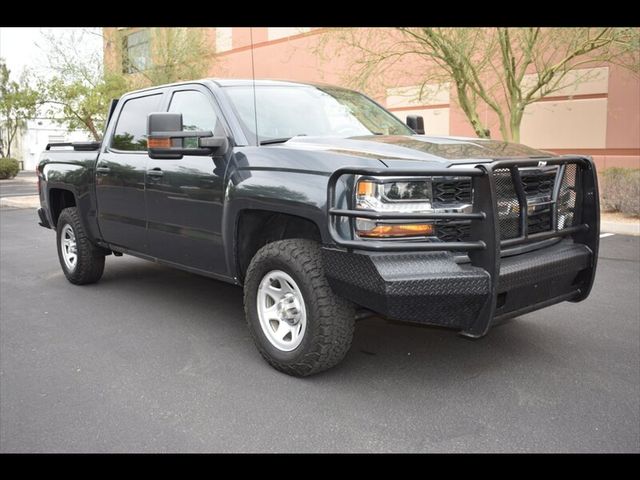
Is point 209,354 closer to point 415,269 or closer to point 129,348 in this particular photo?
point 129,348

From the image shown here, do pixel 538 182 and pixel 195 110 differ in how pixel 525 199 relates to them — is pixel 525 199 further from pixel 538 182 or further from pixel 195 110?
pixel 195 110

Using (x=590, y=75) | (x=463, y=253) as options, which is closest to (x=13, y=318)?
(x=463, y=253)

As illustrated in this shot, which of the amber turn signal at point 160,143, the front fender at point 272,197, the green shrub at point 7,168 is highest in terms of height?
the amber turn signal at point 160,143

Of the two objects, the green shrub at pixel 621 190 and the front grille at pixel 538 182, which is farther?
the green shrub at pixel 621 190

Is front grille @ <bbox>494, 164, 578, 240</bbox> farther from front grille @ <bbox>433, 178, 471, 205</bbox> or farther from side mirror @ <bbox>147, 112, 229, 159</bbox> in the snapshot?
side mirror @ <bbox>147, 112, 229, 159</bbox>

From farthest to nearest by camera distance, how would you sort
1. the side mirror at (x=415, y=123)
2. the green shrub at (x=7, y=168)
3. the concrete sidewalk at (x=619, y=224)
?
the green shrub at (x=7, y=168)
the concrete sidewalk at (x=619, y=224)
the side mirror at (x=415, y=123)

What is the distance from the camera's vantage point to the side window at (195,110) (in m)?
4.68

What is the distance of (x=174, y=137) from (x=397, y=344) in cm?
212

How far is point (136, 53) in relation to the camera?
21500mm

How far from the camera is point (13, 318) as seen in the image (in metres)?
5.34

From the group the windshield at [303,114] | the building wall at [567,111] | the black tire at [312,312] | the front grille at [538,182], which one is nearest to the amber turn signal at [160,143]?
the windshield at [303,114]

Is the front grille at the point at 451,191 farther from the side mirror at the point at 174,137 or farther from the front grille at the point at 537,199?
the side mirror at the point at 174,137

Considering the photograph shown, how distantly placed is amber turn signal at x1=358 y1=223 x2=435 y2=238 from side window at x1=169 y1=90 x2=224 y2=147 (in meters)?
1.64

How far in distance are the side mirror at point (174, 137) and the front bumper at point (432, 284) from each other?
4.24ft
